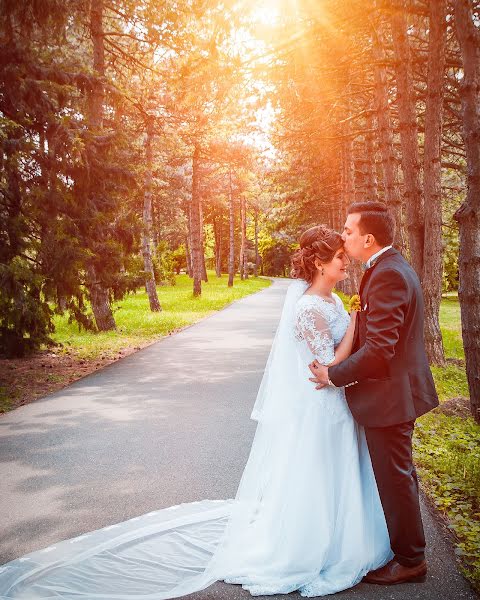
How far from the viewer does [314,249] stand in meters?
3.45

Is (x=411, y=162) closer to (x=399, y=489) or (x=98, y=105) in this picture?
(x=399, y=489)

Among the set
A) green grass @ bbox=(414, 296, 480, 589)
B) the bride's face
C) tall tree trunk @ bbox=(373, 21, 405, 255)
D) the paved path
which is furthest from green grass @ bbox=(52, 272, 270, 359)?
the bride's face

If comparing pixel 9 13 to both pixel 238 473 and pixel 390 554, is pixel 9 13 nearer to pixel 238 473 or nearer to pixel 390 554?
pixel 238 473

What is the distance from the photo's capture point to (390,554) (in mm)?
3469

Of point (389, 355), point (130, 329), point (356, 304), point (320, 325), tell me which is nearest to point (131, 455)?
point (320, 325)

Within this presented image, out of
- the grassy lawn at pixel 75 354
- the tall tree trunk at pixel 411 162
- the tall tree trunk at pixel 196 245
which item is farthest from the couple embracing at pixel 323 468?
the tall tree trunk at pixel 196 245

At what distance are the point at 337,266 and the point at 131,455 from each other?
3646 millimetres

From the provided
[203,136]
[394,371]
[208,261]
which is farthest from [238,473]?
[208,261]

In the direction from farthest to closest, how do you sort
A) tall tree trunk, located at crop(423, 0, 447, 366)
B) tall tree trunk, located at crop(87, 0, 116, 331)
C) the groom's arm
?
tall tree trunk, located at crop(87, 0, 116, 331), tall tree trunk, located at crop(423, 0, 447, 366), the groom's arm

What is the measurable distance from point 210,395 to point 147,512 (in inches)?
163

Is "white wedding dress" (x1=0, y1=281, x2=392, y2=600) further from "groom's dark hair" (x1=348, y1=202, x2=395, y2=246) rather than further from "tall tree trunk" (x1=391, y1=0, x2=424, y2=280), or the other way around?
"tall tree trunk" (x1=391, y1=0, x2=424, y2=280)

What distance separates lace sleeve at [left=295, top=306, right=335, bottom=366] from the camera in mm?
3395

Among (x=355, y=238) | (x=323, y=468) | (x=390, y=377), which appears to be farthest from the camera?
(x=323, y=468)

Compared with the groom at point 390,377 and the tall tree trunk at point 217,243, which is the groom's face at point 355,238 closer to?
the groom at point 390,377
